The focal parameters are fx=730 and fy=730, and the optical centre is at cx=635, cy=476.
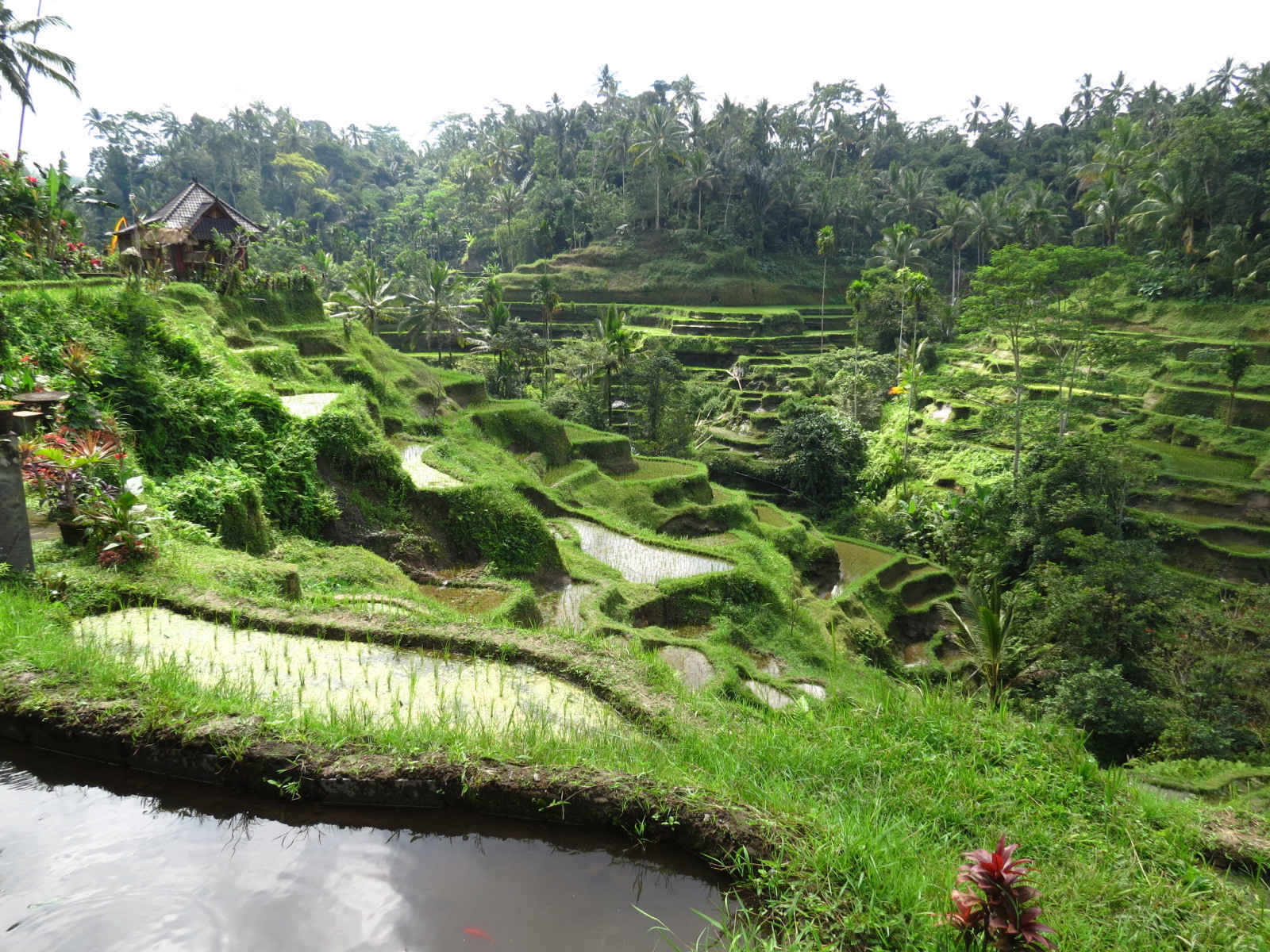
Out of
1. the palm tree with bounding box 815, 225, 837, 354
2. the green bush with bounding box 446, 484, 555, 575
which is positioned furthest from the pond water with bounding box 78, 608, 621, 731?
the palm tree with bounding box 815, 225, 837, 354

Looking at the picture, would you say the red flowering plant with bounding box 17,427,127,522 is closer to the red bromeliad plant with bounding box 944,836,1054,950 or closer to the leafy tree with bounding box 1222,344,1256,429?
the red bromeliad plant with bounding box 944,836,1054,950

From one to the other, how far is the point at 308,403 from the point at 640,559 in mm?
7065

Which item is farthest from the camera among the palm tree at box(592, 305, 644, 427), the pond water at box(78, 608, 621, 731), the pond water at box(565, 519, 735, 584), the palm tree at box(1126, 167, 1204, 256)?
the palm tree at box(1126, 167, 1204, 256)

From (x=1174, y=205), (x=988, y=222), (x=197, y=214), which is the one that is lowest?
(x=197, y=214)

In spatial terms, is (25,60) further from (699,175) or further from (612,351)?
(699,175)

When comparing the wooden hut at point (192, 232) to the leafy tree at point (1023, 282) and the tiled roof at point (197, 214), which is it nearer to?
the tiled roof at point (197, 214)

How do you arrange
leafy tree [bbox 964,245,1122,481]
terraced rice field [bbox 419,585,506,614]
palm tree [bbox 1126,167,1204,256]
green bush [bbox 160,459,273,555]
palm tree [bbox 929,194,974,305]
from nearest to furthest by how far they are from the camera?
1. green bush [bbox 160,459,273,555]
2. terraced rice field [bbox 419,585,506,614]
3. leafy tree [bbox 964,245,1122,481]
4. palm tree [bbox 1126,167,1204,256]
5. palm tree [bbox 929,194,974,305]

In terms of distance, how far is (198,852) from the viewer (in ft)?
11.1

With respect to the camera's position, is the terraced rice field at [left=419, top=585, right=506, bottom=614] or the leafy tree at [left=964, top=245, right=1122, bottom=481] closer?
the terraced rice field at [left=419, top=585, right=506, bottom=614]

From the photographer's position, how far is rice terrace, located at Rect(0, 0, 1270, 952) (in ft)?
10.5

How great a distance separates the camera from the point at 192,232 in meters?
20.3

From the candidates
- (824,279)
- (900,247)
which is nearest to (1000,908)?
(900,247)

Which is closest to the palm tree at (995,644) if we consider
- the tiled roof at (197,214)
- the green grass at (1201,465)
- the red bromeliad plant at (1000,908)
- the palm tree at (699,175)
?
the red bromeliad plant at (1000,908)

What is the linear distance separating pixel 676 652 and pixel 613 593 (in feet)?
5.57
